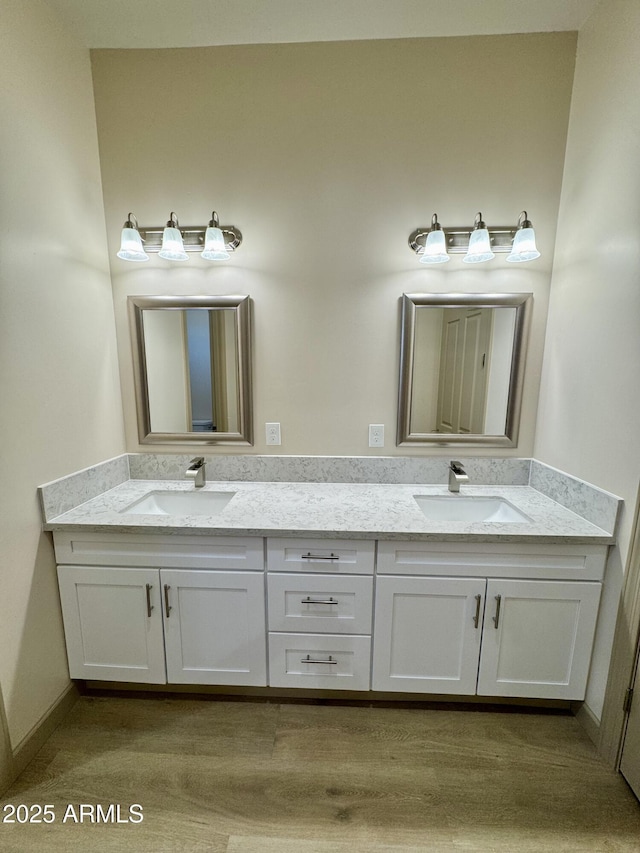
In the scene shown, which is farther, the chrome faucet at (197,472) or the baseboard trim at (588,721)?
the chrome faucet at (197,472)

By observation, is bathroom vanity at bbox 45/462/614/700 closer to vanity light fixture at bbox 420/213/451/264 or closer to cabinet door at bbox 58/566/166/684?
cabinet door at bbox 58/566/166/684

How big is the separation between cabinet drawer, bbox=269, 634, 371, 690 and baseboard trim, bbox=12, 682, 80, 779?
0.87m

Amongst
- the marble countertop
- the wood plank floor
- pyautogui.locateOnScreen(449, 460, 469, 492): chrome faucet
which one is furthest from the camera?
pyautogui.locateOnScreen(449, 460, 469, 492): chrome faucet

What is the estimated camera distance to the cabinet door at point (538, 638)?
1385 millimetres

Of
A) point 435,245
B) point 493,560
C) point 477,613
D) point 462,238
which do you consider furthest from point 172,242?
point 477,613

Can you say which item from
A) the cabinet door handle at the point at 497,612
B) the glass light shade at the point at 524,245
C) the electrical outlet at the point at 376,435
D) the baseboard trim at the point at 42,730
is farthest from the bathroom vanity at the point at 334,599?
the glass light shade at the point at 524,245

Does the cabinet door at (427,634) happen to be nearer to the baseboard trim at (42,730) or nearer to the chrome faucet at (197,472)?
the chrome faucet at (197,472)

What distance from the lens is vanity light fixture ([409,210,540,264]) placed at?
1.50m

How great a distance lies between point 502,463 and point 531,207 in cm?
121

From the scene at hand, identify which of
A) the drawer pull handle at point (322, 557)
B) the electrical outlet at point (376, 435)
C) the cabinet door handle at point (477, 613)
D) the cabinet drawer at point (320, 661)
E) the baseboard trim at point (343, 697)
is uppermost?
the electrical outlet at point (376, 435)

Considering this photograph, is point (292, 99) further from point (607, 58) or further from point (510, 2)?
point (607, 58)

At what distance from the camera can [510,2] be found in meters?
1.39

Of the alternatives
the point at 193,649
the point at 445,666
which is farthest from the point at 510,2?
the point at 193,649

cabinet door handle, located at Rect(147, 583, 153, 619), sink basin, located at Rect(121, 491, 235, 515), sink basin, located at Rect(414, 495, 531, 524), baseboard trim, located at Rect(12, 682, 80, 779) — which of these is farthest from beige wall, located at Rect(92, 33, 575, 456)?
baseboard trim, located at Rect(12, 682, 80, 779)
